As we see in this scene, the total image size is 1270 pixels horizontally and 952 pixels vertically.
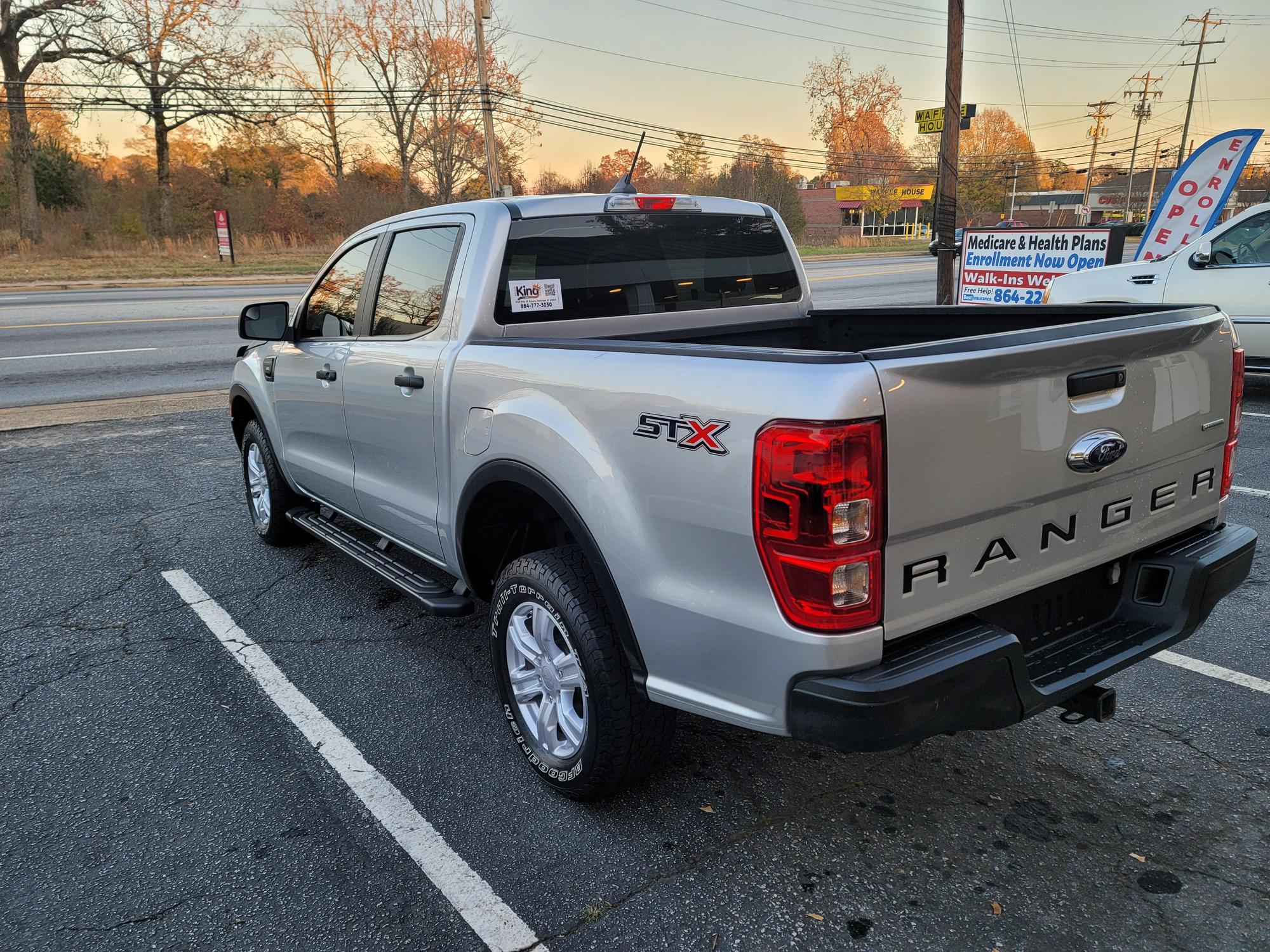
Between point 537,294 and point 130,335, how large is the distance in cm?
1472

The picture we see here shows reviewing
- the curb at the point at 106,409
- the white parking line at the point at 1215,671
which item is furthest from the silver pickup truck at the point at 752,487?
the curb at the point at 106,409

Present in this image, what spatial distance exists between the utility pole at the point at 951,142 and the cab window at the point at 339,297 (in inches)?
465

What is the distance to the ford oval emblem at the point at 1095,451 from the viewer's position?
2.33 m

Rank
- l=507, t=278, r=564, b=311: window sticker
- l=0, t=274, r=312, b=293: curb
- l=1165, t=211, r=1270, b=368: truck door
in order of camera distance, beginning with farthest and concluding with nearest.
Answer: l=0, t=274, r=312, b=293: curb → l=1165, t=211, r=1270, b=368: truck door → l=507, t=278, r=564, b=311: window sticker

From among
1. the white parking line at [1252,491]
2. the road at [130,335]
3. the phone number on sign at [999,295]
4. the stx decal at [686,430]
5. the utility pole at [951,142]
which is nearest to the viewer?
the stx decal at [686,430]

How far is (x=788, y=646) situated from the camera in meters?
2.10

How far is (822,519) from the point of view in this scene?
2.01 m

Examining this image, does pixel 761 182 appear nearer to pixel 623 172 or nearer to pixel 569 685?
pixel 623 172

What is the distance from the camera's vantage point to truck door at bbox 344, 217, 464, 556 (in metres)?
3.42

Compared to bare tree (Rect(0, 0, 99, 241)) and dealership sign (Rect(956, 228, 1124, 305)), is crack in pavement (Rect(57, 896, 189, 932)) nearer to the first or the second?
dealership sign (Rect(956, 228, 1124, 305))

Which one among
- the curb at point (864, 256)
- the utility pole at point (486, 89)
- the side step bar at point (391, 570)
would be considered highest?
the utility pole at point (486, 89)

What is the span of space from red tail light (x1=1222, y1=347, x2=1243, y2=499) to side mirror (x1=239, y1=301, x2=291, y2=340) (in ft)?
13.2

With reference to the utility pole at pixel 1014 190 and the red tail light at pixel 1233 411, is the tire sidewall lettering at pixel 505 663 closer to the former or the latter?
the red tail light at pixel 1233 411

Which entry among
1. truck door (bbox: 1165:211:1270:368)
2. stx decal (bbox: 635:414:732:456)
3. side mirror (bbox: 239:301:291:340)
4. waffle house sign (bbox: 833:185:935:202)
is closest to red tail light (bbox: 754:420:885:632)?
stx decal (bbox: 635:414:732:456)
